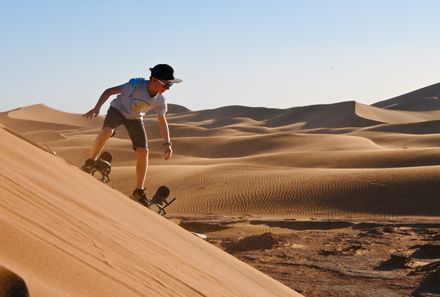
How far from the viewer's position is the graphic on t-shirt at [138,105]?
23.7 feet

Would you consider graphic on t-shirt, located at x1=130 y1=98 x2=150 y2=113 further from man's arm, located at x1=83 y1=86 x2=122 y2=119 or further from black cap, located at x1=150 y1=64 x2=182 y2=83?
black cap, located at x1=150 y1=64 x2=182 y2=83

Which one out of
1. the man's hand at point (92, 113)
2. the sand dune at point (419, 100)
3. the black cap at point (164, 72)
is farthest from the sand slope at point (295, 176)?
the sand dune at point (419, 100)

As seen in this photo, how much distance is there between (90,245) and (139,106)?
4316 mm

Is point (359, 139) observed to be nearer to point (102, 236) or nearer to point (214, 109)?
point (102, 236)

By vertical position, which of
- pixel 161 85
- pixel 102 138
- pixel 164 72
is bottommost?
pixel 102 138

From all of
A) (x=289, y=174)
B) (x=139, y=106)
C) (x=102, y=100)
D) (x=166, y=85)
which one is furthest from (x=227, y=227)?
(x=289, y=174)

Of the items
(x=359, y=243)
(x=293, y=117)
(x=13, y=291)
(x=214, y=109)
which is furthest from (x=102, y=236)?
(x=214, y=109)

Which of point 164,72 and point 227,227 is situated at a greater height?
point 164,72

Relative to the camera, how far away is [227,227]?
11906 mm

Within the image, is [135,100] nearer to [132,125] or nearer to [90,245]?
[132,125]

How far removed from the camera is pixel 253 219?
13.5 metres

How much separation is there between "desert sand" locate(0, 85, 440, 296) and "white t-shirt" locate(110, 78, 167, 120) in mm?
1186

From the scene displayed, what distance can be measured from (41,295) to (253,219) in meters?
11.5

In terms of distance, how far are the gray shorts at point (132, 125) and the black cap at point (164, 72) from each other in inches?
20.2
